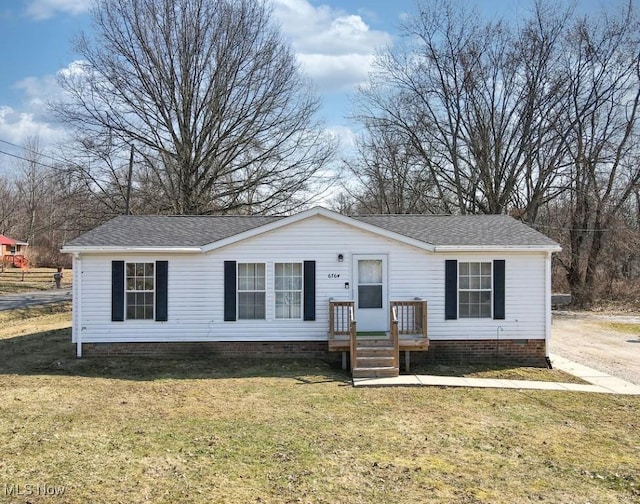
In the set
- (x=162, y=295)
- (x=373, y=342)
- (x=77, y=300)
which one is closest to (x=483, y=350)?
(x=373, y=342)

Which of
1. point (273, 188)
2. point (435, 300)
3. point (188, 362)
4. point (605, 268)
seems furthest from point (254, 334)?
point (605, 268)

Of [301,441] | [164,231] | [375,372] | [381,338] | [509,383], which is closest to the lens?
[301,441]

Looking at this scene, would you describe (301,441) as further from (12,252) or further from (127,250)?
(12,252)

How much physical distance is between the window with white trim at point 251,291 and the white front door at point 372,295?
2.27m

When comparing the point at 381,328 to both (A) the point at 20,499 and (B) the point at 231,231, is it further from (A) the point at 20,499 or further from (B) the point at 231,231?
(A) the point at 20,499

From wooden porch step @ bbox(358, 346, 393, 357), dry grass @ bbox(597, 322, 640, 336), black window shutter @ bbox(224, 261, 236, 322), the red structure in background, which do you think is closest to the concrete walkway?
wooden porch step @ bbox(358, 346, 393, 357)

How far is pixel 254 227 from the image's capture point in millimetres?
13828

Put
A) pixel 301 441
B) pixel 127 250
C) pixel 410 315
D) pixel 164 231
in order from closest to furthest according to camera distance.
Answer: pixel 301 441, pixel 127 250, pixel 410 315, pixel 164 231

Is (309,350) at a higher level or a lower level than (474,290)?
lower

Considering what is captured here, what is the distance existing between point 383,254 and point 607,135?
67.9 ft

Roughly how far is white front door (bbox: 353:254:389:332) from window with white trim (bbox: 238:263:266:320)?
7.45 feet

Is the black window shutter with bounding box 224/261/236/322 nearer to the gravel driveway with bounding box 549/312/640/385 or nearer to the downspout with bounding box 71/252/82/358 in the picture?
the downspout with bounding box 71/252/82/358

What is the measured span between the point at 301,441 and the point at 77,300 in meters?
7.83

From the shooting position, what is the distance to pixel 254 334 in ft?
40.6
